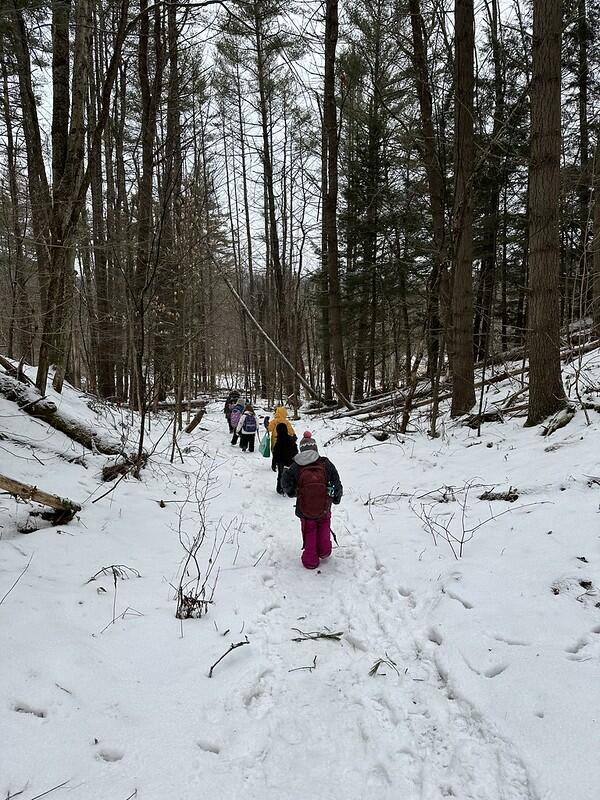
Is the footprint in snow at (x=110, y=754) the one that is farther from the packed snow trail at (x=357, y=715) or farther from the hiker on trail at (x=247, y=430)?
the hiker on trail at (x=247, y=430)

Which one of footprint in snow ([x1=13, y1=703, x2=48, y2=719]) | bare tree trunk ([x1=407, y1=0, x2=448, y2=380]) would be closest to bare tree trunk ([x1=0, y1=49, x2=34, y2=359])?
footprint in snow ([x1=13, y1=703, x2=48, y2=719])

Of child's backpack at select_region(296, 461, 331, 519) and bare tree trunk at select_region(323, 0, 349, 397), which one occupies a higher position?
bare tree trunk at select_region(323, 0, 349, 397)

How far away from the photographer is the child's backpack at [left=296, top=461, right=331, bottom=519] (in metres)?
4.89

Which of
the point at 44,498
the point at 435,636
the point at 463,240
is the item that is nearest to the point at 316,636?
the point at 435,636

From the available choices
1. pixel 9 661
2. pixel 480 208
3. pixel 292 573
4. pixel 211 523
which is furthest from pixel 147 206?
pixel 480 208

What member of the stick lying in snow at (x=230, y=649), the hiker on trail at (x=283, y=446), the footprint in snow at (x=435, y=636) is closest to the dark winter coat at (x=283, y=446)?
the hiker on trail at (x=283, y=446)

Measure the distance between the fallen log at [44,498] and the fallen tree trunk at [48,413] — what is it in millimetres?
2259

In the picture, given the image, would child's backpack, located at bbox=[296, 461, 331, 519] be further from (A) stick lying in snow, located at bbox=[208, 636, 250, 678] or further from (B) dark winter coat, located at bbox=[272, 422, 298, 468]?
(B) dark winter coat, located at bbox=[272, 422, 298, 468]

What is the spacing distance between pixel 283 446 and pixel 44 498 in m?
5.16

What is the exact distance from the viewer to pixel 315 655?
322 centimetres

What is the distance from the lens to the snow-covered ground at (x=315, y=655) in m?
2.19

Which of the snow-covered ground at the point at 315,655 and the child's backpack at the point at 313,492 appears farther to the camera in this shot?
the child's backpack at the point at 313,492

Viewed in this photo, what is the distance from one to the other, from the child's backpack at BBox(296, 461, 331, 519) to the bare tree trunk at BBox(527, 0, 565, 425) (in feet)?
13.2

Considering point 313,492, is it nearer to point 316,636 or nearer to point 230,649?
point 316,636
